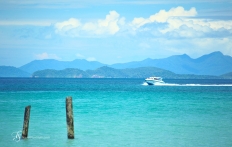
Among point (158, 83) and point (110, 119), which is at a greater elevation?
point (158, 83)

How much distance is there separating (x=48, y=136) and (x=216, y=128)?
459 inches

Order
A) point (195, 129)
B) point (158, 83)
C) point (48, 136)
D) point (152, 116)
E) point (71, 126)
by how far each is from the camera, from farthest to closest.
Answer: point (158, 83) < point (152, 116) < point (195, 129) < point (48, 136) < point (71, 126)

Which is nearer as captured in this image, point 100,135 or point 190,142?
point 190,142

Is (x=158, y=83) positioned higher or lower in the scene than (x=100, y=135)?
higher

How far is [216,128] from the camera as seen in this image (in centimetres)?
2939

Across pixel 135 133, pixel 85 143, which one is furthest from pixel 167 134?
pixel 85 143

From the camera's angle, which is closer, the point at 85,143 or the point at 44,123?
the point at 85,143

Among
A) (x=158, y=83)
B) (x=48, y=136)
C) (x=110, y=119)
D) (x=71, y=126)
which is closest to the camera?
(x=71, y=126)

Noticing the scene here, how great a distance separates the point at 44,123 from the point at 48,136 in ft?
19.8

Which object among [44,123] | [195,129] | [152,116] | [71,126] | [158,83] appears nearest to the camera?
[71,126]

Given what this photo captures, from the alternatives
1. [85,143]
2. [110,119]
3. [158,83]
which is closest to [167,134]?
[85,143]

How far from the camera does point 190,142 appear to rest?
23953 mm

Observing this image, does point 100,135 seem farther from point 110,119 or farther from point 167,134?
point 110,119

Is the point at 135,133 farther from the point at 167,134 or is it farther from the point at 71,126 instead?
the point at 71,126
